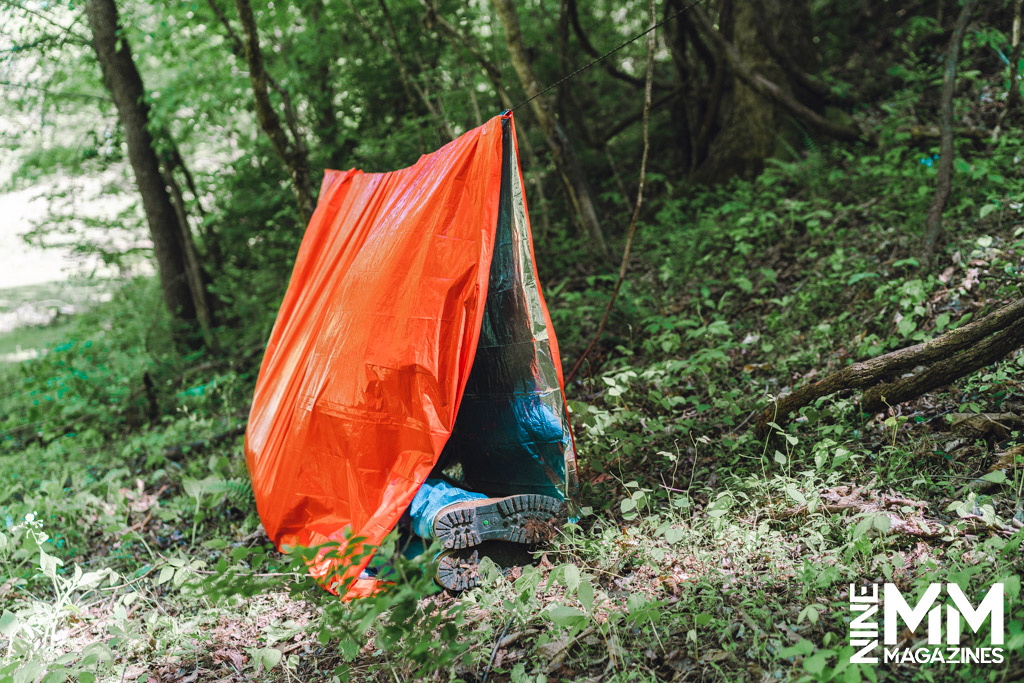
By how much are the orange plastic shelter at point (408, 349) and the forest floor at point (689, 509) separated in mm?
362

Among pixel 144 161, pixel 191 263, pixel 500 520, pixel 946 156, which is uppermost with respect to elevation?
pixel 144 161

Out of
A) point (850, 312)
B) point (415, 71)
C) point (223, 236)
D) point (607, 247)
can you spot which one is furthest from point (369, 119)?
point (850, 312)

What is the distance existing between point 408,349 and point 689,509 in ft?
3.85

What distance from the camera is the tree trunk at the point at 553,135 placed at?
388cm

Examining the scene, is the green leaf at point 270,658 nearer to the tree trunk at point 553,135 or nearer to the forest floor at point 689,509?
the forest floor at point 689,509

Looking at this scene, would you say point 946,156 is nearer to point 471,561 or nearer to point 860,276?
point 860,276

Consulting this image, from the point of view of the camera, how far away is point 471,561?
2.15 metres

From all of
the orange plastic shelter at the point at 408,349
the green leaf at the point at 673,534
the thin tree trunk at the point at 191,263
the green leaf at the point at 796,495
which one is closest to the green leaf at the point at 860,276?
the green leaf at the point at 796,495

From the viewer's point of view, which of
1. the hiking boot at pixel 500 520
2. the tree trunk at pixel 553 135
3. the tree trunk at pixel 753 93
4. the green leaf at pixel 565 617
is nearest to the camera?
the green leaf at pixel 565 617

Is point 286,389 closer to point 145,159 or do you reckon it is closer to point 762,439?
point 762,439

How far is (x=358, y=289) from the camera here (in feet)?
8.63

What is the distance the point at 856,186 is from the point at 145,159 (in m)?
6.33

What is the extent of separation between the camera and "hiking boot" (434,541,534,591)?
208 cm

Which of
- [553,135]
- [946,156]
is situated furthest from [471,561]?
[946,156]
